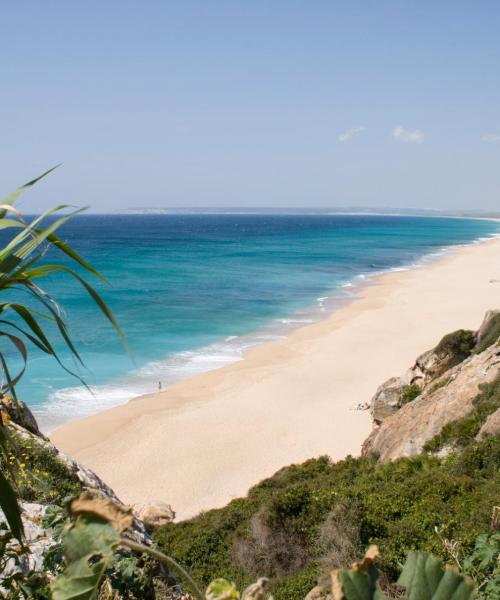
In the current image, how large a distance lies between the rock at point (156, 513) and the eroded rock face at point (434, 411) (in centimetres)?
492

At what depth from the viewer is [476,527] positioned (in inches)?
259

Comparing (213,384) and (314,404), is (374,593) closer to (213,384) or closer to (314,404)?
(314,404)

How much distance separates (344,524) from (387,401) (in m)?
8.44

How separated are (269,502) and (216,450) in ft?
29.8

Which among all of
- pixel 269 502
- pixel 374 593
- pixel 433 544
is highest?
pixel 374 593

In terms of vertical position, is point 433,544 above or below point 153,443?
above

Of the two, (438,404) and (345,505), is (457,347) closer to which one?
(438,404)

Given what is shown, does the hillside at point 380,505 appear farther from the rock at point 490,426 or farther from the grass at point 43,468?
the grass at point 43,468

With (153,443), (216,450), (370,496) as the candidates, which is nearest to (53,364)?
(153,443)

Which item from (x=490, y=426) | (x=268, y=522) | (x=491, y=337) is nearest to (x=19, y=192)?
(x=268, y=522)

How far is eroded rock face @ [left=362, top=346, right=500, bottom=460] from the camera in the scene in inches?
438

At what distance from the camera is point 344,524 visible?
7.56 metres

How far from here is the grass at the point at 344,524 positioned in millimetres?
7066

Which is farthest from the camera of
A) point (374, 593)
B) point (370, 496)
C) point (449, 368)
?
point (449, 368)
